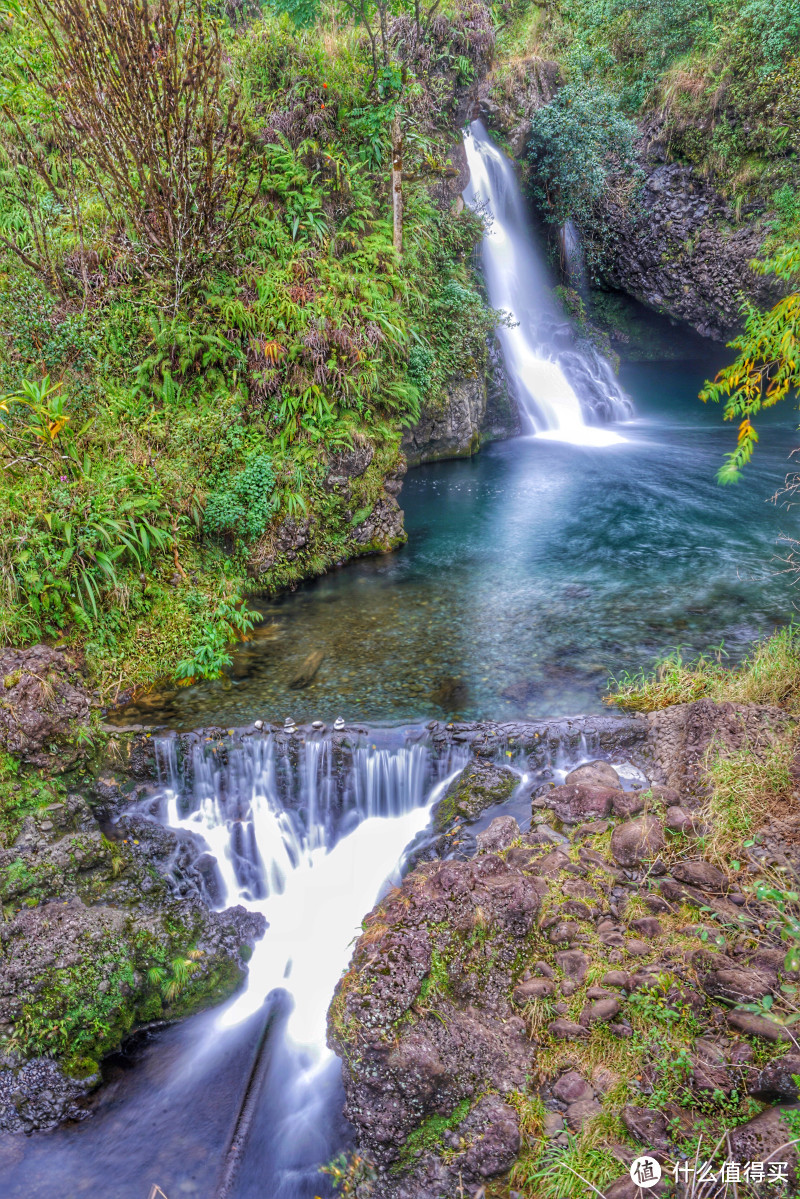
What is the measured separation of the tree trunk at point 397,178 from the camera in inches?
422

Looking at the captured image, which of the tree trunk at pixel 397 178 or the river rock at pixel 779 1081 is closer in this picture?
the river rock at pixel 779 1081

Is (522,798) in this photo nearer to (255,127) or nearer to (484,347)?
(255,127)

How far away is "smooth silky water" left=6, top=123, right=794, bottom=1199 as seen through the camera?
4047mm

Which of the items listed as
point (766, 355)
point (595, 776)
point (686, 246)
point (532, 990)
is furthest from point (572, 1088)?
point (686, 246)

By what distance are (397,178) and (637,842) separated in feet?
36.3

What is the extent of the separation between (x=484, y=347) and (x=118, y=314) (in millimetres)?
8254

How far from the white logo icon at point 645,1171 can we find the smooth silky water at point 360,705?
1927mm

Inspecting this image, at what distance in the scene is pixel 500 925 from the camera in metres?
3.84

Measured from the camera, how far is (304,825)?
5922 millimetres

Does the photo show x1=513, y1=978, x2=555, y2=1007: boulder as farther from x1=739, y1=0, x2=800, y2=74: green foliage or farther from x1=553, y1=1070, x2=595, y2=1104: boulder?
x1=739, y1=0, x2=800, y2=74: green foliage

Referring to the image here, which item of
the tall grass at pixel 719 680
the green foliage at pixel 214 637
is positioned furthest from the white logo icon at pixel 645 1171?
the green foliage at pixel 214 637

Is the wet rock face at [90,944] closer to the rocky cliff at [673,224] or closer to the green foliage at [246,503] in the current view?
Result: the green foliage at [246,503]

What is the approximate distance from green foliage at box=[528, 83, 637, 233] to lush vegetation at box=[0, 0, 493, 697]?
21.0 ft

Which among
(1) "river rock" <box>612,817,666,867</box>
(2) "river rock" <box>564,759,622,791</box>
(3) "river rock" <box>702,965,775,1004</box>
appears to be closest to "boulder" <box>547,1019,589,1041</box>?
(3) "river rock" <box>702,965,775,1004</box>
